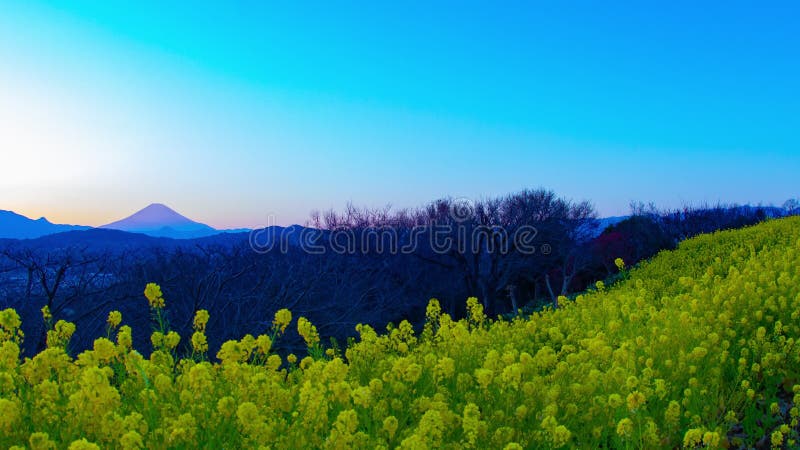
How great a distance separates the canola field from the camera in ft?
10.5

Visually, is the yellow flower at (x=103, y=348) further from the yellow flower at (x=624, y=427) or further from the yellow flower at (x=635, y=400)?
the yellow flower at (x=635, y=400)

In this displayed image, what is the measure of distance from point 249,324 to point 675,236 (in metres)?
30.2

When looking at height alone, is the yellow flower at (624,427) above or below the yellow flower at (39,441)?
below

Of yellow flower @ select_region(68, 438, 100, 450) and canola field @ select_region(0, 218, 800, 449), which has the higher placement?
yellow flower @ select_region(68, 438, 100, 450)

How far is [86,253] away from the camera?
15.0 meters

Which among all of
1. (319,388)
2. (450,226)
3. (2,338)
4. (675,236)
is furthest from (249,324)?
(675,236)

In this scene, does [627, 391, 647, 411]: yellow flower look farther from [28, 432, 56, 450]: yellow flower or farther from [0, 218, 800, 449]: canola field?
[28, 432, 56, 450]: yellow flower

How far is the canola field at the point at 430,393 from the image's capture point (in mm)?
3186

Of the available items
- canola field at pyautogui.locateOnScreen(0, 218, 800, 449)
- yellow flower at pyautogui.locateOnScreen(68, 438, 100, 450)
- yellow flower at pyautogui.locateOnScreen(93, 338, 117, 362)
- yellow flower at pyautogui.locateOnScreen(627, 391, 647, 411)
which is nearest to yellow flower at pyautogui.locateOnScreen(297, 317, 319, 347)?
canola field at pyautogui.locateOnScreen(0, 218, 800, 449)

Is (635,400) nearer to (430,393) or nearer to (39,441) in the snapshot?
(430,393)

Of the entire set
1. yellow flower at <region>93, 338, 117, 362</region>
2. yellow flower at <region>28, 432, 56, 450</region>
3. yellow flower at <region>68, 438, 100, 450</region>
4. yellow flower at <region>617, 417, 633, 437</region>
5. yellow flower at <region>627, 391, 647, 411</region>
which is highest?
yellow flower at <region>93, 338, 117, 362</region>

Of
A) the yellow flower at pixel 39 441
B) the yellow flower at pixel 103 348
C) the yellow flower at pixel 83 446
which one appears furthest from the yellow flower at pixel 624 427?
the yellow flower at pixel 103 348

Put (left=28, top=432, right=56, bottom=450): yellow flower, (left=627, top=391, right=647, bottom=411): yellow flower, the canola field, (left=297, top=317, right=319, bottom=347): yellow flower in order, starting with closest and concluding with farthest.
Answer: (left=28, top=432, right=56, bottom=450): yellow flower < the canola field < (left=627, top=391, right=647, bottom=411): yellow flower < (left=297, top=317, right=319, bottom=347): yellow flower

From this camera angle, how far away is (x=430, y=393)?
183 inches
